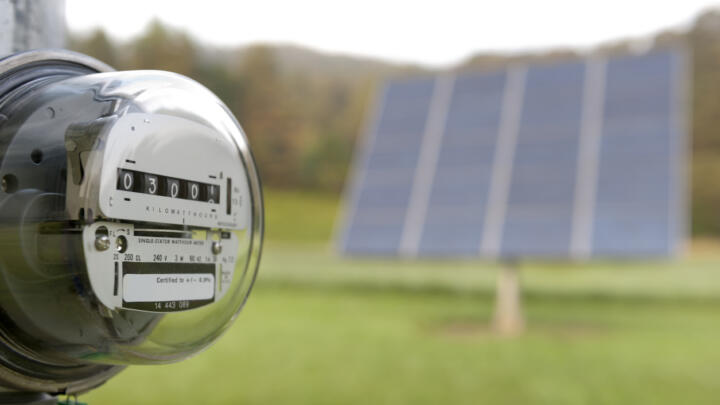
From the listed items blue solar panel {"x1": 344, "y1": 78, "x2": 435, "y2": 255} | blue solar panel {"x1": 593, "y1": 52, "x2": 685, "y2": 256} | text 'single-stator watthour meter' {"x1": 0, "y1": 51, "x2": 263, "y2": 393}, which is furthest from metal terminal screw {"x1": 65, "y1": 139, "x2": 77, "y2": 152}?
blue solar panel {"x1": 344, "y1": 78, "x2": 435, "y2": 255}

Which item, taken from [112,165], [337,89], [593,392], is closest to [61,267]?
[112,165]

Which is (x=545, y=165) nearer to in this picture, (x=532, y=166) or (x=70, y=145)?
(x=532, y=166)

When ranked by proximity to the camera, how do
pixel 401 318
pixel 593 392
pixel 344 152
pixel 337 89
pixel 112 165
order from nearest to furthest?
pixel 112 165 < pixel 593 392 < pixel 401 318 < pixel 344 152 < pixel 337 89

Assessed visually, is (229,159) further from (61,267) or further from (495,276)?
(495,276)

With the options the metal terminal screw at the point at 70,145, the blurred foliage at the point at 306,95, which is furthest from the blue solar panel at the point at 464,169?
the blurred foliage at the point at 306,95

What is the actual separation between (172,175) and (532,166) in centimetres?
778

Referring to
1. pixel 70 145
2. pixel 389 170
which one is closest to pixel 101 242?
pixel 70 145

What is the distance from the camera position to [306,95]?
152ft

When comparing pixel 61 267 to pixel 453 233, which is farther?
pixel 453 233

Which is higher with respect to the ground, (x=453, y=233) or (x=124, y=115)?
(x=453, y=233)

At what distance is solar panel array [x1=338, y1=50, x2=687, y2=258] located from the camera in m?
7.41

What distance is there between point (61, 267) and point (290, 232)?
3585cm

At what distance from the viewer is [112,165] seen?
0.94 meters

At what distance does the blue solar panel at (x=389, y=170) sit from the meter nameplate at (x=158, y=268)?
6.93m
